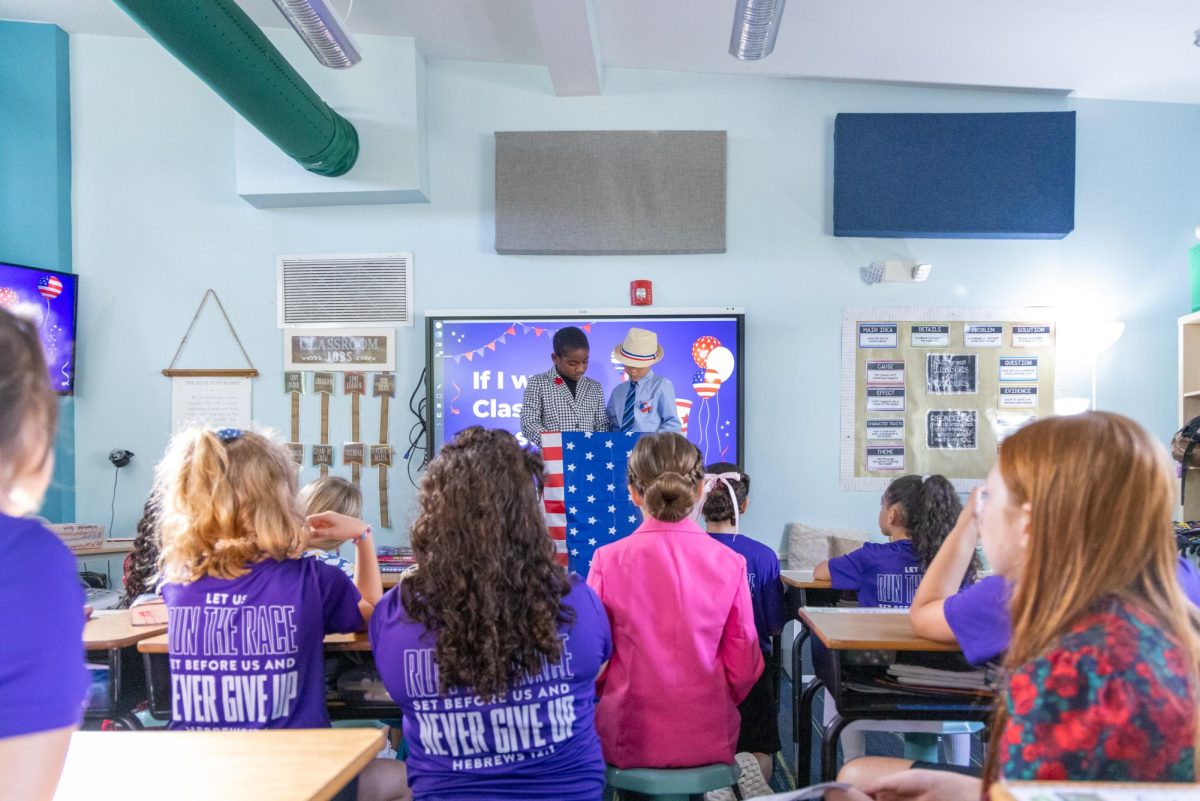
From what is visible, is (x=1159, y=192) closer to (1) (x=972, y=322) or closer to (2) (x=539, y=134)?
(1) (x=972, y=322)

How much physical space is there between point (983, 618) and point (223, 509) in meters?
1.53

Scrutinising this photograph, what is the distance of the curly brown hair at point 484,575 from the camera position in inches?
54.2

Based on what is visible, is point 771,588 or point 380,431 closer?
point 771,588

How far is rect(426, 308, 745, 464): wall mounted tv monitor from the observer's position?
426cm

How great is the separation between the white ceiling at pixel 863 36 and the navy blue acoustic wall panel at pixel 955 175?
22 cm

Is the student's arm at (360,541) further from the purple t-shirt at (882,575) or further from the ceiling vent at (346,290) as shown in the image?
the ceiling vent at (346,290)

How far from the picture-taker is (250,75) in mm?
3145

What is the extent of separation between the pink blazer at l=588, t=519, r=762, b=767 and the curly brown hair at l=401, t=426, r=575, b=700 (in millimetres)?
374

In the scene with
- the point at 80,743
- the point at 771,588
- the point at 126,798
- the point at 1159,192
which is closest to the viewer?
the point at 126,798

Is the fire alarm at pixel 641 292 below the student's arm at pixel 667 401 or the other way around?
the other way around

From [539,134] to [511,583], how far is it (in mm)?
3427

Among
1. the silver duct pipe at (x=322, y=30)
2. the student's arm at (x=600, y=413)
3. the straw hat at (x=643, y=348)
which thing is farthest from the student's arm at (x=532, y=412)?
the silver duct pipe at (x=322, y=30)

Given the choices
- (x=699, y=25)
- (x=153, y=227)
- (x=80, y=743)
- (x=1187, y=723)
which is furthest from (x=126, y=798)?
(x=153, y=227)

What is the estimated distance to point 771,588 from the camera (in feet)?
7.92
